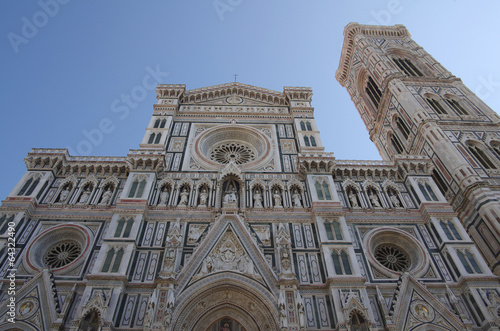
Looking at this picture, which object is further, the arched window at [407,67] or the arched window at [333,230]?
the arched window at [407,67]

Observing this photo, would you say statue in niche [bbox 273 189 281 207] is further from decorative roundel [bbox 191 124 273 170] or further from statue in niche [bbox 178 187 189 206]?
statue in niche [bbox 178 187 189 206]

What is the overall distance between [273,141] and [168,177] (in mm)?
5968

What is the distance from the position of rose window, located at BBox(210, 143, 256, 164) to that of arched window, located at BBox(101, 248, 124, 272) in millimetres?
7434

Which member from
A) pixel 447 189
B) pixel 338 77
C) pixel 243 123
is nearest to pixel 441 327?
pixel 447 189

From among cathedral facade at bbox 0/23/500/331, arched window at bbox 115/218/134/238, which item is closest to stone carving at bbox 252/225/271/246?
cathedral facade at bbox 0/23/500/331

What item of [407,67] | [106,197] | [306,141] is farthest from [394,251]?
[407,67]

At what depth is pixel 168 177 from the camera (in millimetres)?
16672

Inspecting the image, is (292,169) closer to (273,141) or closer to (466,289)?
(273,141)

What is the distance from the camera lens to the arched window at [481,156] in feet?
63.1

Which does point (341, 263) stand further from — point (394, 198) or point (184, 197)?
point (184, 197)

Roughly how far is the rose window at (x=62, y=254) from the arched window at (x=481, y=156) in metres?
19.5

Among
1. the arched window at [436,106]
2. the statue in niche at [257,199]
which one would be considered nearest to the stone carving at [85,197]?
the statue in niche at [257,199]

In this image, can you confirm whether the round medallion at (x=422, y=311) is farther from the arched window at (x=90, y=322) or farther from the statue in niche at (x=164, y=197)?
the statue in niche at (x=164, y=197)

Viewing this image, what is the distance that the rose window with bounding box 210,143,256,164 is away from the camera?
1931 centimetres
